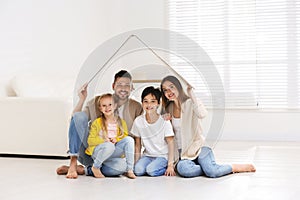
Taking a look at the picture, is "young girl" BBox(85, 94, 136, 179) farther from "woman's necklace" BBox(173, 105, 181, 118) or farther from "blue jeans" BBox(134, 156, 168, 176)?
"woman's necklace" BBox(173, 105, 181, 118)

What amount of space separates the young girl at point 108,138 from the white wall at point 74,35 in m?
1.58

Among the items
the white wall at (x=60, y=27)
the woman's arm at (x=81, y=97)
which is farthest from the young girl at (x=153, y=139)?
the white wall at (x=60, y=27)

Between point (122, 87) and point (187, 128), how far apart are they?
1.44ft

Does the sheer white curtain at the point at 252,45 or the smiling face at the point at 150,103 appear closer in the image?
the smiling face at the point at 150,103

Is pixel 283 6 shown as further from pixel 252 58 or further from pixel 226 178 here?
pixel 226 178

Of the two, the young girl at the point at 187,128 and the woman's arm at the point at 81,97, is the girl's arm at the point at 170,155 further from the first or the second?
the woman's arm at the point at 81,97

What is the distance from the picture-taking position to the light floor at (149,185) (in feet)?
6.89

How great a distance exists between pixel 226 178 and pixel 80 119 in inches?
35.4

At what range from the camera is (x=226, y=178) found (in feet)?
8.38

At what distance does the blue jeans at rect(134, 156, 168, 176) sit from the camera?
2.60m

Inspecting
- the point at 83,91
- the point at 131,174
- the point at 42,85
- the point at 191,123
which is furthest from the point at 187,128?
the point at 42,85

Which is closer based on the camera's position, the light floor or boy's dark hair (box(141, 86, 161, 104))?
the light floor

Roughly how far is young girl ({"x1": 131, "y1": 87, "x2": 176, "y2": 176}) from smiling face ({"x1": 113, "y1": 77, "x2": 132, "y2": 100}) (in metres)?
0.09

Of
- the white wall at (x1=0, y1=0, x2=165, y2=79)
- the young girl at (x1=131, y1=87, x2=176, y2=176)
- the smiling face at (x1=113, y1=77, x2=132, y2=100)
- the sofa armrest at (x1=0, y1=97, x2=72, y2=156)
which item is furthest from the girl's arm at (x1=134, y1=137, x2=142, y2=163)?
the white wall at (x1=0, y1=0, x2=165, y2=79)
